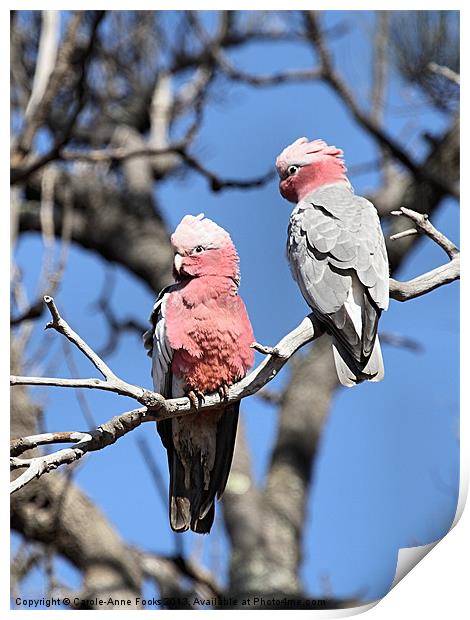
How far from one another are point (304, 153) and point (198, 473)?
604 millimetres

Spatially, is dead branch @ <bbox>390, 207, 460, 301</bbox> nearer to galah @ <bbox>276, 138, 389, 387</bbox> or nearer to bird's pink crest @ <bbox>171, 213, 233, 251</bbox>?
galah @ <bbox>276, 138, 389, 387</bbox>

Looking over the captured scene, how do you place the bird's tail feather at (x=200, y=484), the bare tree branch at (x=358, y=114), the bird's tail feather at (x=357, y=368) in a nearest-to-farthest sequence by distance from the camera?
the bird's tail feather at (x=357, y=368), the bird's tail feather at (x=200, y=484), the bare tree branch at (x=358, y=114)

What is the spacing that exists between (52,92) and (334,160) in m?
0.98

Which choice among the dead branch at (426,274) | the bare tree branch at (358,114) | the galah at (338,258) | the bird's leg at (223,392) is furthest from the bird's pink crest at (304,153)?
the bare tree branch at (358,114)

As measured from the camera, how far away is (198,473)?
1.57 meters

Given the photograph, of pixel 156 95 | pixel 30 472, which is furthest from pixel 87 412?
pixel 156 95

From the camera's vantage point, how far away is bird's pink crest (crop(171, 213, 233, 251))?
4.88 ft

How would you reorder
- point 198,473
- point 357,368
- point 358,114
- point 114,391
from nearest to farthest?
point 114,391 → point 357,368 → point 198,473 → point 358,114

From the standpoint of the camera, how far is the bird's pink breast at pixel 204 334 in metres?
1.48

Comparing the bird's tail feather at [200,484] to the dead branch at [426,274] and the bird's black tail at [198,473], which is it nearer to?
the bird's black tail at [198,473]

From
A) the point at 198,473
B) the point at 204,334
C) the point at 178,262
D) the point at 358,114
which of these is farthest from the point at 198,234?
the point at 358,114

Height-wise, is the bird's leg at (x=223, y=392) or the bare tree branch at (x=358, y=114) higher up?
the bare tree branch at (x=358, y=114)

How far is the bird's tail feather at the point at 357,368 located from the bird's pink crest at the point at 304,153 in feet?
1.17

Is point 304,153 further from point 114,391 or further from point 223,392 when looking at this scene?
point 114,391
